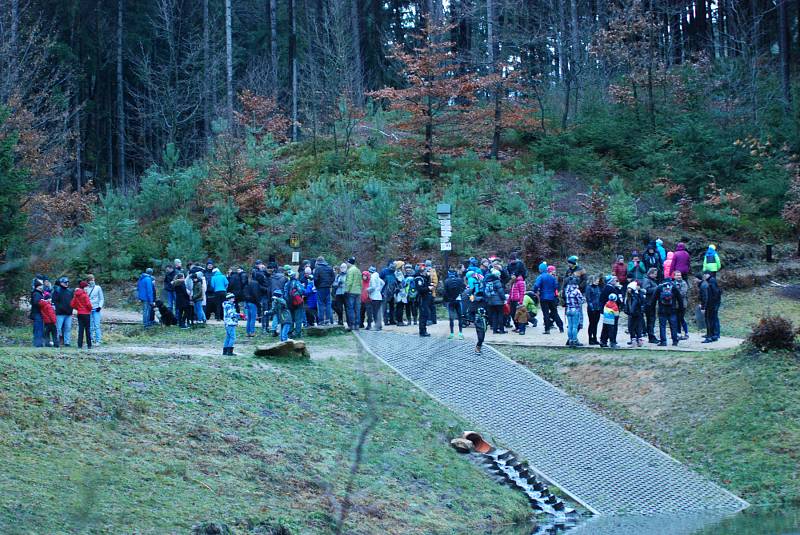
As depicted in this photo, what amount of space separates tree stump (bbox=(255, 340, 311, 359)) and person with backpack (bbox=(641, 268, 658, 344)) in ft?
26.3

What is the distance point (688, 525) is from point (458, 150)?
28.3m

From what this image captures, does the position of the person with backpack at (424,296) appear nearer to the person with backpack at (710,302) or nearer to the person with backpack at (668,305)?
the person with backpack at (668,305)

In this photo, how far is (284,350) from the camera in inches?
792

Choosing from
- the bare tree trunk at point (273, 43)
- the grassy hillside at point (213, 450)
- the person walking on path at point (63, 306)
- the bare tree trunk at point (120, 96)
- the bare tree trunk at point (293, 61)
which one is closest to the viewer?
the grassy hillside at point (213, 450)

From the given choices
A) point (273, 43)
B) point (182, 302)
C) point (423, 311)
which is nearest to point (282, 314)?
point (423, 311)

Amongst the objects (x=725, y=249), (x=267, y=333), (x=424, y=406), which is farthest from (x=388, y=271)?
(x=725, y=249)

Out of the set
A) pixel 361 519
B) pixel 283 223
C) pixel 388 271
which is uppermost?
pixel 283 223

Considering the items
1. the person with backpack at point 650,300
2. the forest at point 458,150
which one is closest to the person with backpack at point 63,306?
the forest at point 458,150

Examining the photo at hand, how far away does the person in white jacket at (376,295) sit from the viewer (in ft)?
81.5

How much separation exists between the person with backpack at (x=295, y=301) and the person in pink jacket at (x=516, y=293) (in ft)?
18.2

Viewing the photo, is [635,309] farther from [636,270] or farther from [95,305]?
[95,305]

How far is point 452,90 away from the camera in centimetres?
4019

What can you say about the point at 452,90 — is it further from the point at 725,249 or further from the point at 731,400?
the point at 731,400

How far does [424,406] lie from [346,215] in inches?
722
